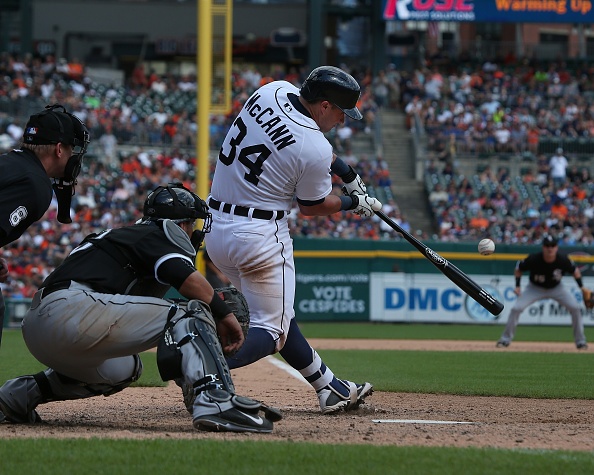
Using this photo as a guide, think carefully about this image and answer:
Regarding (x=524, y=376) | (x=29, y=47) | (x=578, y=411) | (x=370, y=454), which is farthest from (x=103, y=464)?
(x=29, y=47)

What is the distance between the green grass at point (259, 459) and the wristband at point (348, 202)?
1964 millimetres

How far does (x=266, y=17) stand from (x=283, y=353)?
31808 millimetres

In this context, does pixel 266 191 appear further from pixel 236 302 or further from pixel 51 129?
pixel 51 129

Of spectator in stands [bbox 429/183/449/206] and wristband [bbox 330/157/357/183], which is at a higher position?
wristband [bbox 330/157/357/183]

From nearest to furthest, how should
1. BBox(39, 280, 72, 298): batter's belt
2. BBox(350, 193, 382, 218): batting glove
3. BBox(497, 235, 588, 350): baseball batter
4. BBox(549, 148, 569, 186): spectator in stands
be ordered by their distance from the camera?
1. BBox(39, 280, 72, 298): batter's belt
2. BBox(350, 193, 382, 218): batting glove
3. BBox(497, 235, 588, 350): baseball batter
4. BBox(549, 148, 569, 186): spectator in stands

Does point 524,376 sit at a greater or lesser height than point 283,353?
lesser

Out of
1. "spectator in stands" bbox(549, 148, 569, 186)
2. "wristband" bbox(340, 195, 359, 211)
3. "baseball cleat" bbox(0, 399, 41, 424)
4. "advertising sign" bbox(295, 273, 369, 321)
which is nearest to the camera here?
"baseball cleat" bbox(0, 399, 41, 424)

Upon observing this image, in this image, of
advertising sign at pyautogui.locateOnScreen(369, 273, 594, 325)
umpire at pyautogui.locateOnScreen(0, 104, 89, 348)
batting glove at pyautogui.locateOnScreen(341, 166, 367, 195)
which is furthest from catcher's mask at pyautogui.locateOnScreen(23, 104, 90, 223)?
advertising sign at pyautogui.locateOnScreen(369, 273, 594, 325)

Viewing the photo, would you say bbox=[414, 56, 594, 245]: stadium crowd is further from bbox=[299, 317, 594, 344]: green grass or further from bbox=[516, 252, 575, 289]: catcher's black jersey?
bbox=[516, 252, 575, 289]: catcher's black jersey

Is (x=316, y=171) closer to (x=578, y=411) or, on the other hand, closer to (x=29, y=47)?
(x=578, y=411)

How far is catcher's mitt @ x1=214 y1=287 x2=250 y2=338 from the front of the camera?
5430 mm

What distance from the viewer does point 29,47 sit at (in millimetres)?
32906

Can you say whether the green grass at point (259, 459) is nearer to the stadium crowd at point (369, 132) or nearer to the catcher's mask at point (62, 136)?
the catcher's mask at point (62, 136)

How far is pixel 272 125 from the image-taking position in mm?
5828
